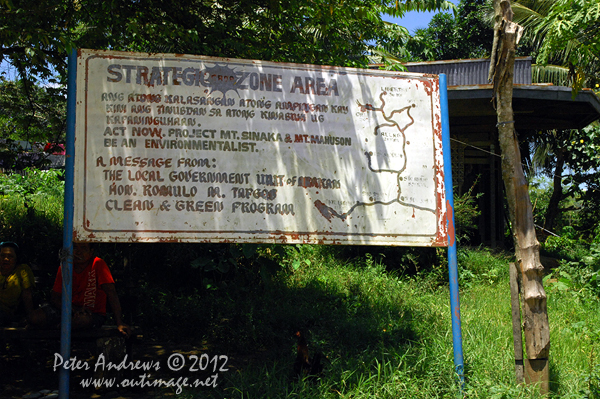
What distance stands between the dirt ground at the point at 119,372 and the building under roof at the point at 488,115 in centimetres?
552

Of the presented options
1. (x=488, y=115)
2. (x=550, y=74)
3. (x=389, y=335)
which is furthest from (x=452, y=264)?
(x=550, y=74)

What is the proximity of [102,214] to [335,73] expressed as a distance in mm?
1977

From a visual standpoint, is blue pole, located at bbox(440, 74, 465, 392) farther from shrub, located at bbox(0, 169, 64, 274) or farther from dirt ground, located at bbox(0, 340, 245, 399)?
shrub, located at bbox(0, 169, 64, 274)

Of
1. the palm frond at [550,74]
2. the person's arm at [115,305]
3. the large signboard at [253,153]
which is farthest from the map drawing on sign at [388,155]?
the palm frond at [550,74]

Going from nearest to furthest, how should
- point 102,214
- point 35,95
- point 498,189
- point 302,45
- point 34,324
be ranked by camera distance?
point 102,214
point 34,324
point 302,45
point 35,95
point 498,189

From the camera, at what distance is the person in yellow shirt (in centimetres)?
416

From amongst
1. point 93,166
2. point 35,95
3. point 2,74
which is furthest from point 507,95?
point 35,95

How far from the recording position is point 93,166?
3.28 metres

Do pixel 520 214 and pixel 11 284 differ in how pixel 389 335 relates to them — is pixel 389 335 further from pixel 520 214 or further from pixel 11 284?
pixel 11 284

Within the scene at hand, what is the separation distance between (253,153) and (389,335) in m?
2.30

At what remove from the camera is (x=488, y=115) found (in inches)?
380

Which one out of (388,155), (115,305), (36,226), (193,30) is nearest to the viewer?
(388,155)

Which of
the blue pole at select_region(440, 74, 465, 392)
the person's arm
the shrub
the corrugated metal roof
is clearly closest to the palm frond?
the corrugated metal roof

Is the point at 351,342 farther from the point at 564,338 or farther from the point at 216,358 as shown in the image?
the point at 564,338
